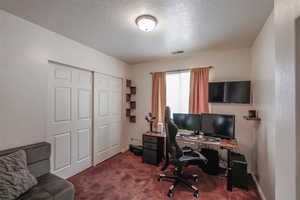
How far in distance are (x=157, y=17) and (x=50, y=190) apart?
2.36 metres

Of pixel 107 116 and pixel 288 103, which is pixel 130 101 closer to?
pixel 107 116

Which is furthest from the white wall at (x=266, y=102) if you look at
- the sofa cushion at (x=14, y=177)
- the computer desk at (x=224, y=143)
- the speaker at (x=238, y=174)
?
the sofa cushion at (x=14, y=177)

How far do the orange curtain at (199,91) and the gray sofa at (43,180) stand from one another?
2.56 metres

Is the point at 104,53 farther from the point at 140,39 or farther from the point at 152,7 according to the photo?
the point at 152,7

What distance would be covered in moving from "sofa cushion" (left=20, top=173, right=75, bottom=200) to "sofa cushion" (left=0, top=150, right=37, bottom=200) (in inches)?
2.8

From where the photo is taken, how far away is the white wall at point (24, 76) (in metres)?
1.71

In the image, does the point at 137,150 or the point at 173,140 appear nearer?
the point at 173,140

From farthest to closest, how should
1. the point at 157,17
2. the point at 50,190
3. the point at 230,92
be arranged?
the point at 230,92
the point at 157,17
the point at 50,190

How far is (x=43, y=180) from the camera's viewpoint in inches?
66.9

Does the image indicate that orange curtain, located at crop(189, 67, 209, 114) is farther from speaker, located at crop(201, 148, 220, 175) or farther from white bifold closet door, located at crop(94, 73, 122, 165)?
white bifold closet door, located at crop(94, 73, 122, 165)

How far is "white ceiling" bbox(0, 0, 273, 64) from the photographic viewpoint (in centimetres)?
155

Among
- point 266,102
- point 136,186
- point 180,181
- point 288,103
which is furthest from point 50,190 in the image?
point 266,102

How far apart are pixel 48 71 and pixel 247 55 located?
3.56 metres

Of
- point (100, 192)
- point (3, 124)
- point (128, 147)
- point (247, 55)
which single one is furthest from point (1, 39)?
point (247, 55)
